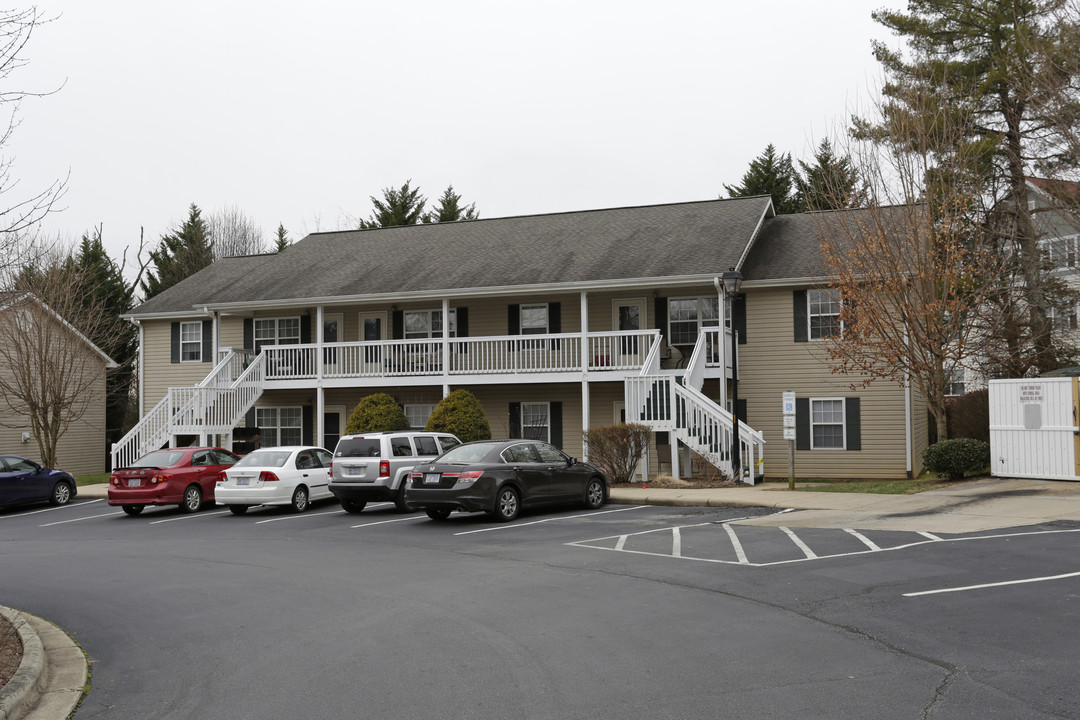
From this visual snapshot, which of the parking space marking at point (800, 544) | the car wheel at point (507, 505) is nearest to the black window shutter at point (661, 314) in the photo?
the car wheel at point (507, 505)

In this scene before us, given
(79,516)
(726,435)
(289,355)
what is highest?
(289,355)

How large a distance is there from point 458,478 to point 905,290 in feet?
35.8

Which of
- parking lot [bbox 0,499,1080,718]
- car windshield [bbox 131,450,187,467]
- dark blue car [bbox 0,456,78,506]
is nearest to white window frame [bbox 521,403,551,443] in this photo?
car windshield [bbox 131,450,187,467]

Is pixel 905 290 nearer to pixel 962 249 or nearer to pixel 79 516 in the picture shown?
pixel 962 249

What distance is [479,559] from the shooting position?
13047 millimetres

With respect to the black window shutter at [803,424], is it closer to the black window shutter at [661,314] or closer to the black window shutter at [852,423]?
the black window shutter at [852,423]

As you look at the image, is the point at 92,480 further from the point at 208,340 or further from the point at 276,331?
the point at 276,331

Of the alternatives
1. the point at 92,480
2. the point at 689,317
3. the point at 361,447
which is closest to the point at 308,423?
the point at 92,480

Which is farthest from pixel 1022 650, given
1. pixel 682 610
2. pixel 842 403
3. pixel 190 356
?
pixel 190 356

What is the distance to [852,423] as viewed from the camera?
2595 centimetres

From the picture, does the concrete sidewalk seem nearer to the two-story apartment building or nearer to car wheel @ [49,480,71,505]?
the two-story apartment building

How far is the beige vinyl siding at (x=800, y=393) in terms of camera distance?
2564 cm

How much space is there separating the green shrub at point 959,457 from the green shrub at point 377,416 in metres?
13.7

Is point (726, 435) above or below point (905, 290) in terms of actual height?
below
